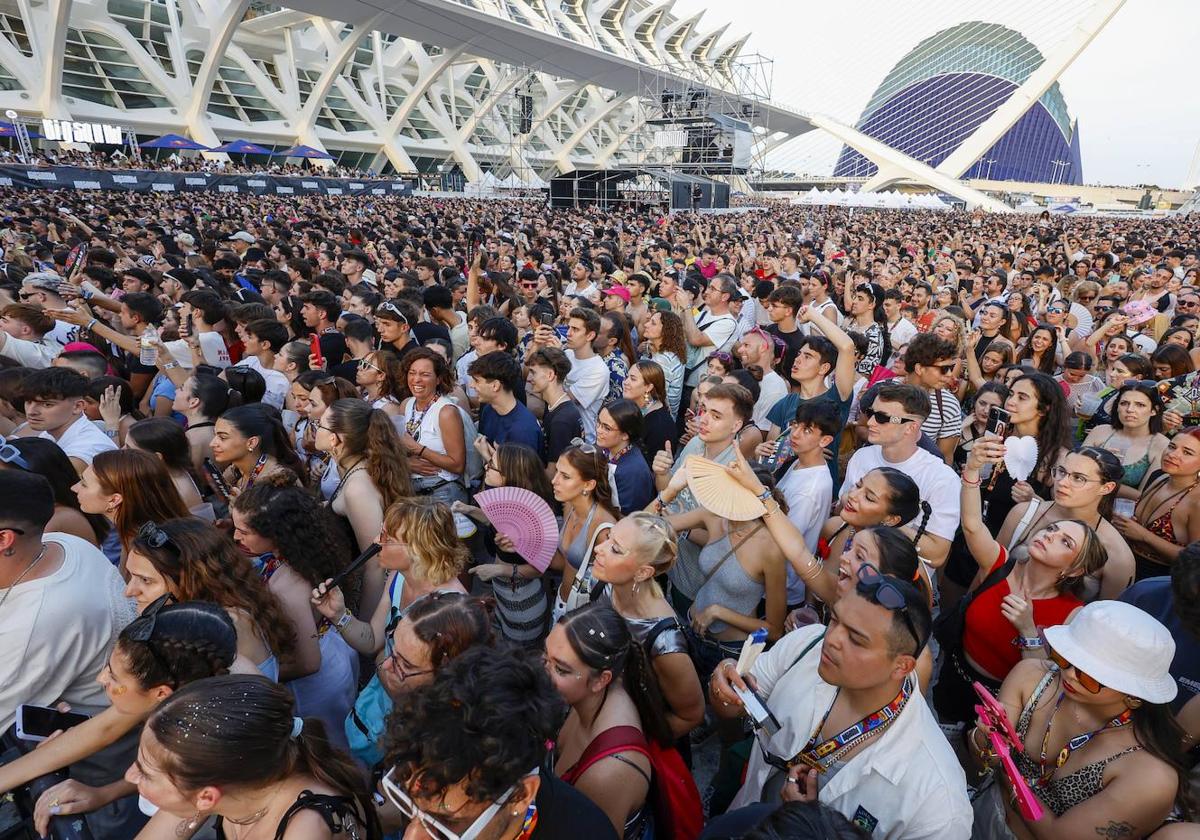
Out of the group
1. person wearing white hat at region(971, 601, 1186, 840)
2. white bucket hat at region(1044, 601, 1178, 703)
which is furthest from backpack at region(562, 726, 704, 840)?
white bucket hat at region(1044, 601, 1178, 703)

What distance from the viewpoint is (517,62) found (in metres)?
40.2

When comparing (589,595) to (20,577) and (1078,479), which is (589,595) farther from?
(1078,479)

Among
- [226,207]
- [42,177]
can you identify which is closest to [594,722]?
[226,207]

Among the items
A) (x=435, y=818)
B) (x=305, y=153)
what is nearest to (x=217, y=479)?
(x=435, y=818)

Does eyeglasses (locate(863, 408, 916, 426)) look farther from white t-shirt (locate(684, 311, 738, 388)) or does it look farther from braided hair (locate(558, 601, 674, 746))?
white t-shirt (locate(684, 311, 738, 388))

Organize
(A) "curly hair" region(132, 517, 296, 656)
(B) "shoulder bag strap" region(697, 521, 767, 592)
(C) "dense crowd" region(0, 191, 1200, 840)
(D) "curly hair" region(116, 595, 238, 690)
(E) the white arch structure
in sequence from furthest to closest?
(E) the white arch structure
(B) "shoulder bag strap" region(697, 521, 767, 592)
(A) "curly hair" region(132, 517, 296, 656)
(D) "curly hair" region(116, 595, 238, 690)
(C) "dense crowd" region(0, 191, 1200, 840)

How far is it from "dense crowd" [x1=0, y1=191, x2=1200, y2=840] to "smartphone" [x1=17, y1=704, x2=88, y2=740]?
0.01 m

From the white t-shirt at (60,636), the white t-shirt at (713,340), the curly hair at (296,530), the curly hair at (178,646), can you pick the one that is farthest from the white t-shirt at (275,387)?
the white t-shirt at (713,340)

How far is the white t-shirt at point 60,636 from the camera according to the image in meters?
2.06

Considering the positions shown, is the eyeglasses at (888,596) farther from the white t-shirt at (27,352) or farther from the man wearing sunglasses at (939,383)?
the white t-shirt at (27,352)

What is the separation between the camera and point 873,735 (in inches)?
67.6

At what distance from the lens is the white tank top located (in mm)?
4020

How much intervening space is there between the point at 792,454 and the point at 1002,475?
3.88ft

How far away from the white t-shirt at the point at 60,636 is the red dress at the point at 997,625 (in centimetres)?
313
